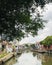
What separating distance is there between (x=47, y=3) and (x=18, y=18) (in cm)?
93

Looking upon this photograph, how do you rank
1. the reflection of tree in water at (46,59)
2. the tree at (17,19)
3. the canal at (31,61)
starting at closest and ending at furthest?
1. the tree at (17,19)
2. the reflection of tree in water at (46,59)
3. the canal at (31,61)

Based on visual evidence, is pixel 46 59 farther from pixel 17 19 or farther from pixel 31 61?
pixel 17 19

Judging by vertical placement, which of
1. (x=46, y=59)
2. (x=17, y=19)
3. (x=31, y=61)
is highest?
(x=17, y=19)

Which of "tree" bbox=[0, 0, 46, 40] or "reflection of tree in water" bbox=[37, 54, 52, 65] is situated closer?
"tree" bbox=[0, 0, 46, 40]

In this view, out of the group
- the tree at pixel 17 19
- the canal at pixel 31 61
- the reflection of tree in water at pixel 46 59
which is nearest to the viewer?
the tree at pixel 17 19

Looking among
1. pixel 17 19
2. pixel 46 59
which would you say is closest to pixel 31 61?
pixel 46 59

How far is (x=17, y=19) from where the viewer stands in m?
7.98

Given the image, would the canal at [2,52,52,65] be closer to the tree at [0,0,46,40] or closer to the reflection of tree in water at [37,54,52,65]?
the reflection of tree in water at [37,54,52,65]

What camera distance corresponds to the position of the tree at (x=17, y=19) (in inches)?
300

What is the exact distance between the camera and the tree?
7621 millimetres

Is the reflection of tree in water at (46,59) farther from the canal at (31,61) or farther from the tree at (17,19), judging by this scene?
the tree at (17,19)

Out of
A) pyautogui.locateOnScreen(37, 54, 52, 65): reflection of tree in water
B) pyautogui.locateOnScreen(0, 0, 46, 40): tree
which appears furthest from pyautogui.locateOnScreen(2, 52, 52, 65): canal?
pyautogui.locateOnScreen(0, 0, 46, 40): tree

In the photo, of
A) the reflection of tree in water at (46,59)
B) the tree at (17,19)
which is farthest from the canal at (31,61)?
the tree at (17,19)

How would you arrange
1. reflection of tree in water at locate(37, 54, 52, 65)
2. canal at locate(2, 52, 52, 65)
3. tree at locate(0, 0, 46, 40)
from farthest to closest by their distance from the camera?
canal at locate(2, 52, 52, 65) < reflection of tree in water at locate(37, 54, 52, 65) < tree at locate(0, 0, 46, 40)
